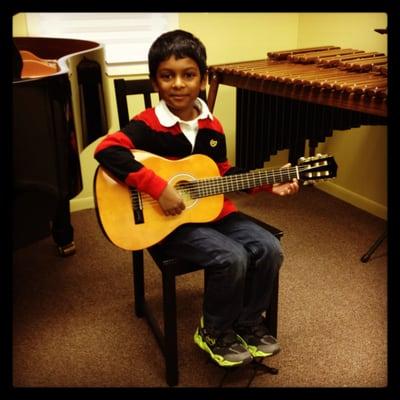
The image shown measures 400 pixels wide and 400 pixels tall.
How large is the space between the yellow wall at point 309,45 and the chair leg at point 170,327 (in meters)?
1.66

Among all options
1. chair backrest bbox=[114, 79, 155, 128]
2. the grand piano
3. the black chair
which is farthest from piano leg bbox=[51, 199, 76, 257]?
the grand piano

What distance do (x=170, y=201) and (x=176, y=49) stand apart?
52 centimetres

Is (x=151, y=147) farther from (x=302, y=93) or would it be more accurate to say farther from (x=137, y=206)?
(x=302, y=93)

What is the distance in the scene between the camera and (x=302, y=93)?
2.36 metres

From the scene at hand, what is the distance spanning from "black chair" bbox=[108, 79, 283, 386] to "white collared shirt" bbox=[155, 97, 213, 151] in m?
0.16

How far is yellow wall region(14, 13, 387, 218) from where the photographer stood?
3.11 metres

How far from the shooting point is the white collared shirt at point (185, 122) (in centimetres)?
172

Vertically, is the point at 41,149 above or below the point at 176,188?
above

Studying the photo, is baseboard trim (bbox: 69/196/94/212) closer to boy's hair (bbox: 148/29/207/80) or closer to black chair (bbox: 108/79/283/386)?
black chair (bbox: 108/79/283/386)

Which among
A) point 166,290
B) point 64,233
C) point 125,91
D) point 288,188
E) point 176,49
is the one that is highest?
point 176,49

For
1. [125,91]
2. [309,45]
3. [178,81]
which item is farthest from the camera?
[309,45]

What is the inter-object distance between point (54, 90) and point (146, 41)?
1.71 meters

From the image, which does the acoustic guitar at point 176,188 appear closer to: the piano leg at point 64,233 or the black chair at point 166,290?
the black chair at point 166,290

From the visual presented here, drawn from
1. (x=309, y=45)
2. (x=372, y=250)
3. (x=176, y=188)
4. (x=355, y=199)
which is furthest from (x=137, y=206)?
(x=309, y=45)
